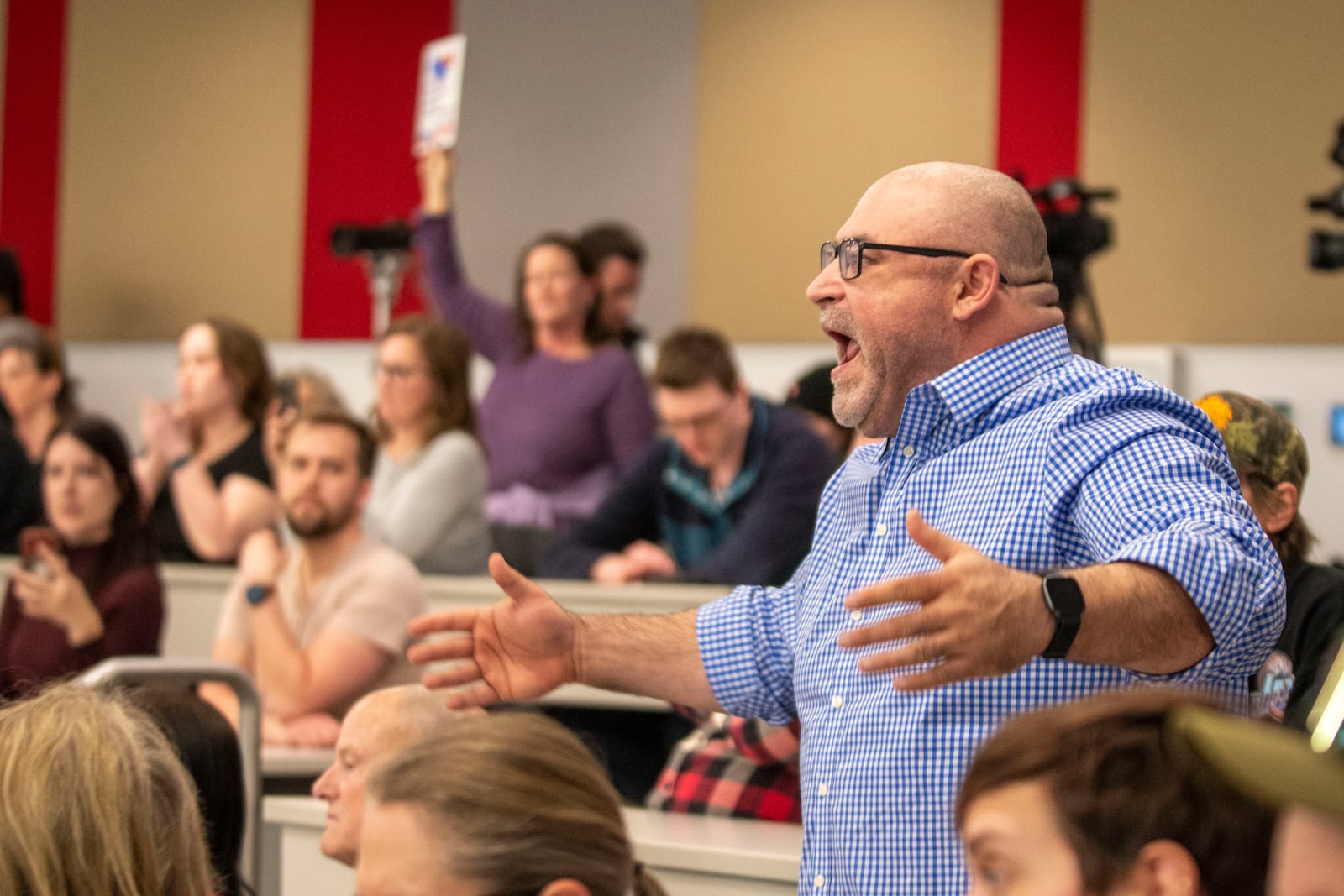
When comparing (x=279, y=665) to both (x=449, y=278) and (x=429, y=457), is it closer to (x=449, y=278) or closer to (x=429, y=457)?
(x=429, y=457)

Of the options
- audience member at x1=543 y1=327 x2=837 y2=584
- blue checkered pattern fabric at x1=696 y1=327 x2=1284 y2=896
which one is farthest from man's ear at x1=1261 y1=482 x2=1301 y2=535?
audience member at x1=543 y1=327 x2=837 y2=584

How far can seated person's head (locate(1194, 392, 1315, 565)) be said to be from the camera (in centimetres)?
202

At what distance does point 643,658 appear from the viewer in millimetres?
1705

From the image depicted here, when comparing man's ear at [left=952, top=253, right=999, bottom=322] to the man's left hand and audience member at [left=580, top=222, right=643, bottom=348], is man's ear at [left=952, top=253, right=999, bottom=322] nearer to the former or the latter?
the man's left hand

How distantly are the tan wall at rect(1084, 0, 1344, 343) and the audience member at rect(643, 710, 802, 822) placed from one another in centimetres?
369

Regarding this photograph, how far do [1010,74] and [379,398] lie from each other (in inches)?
118

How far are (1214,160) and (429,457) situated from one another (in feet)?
10.5

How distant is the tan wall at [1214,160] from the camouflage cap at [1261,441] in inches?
149

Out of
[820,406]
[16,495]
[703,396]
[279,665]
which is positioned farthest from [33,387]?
[820,406]

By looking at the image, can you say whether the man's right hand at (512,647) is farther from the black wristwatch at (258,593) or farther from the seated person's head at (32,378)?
the seated person's head at (32,378)

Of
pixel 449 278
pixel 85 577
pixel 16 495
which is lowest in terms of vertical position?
pixel 85 577

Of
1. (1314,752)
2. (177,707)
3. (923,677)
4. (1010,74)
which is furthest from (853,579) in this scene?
(1010,74)

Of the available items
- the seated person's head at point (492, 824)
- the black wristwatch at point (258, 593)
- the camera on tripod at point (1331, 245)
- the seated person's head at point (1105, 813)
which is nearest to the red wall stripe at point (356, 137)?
the black wristwatch at point (258, 593)

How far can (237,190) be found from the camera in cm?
752
